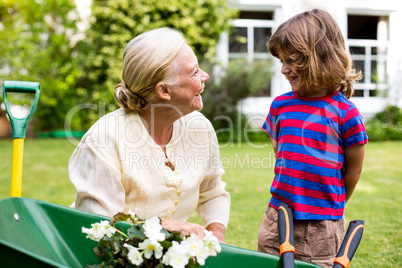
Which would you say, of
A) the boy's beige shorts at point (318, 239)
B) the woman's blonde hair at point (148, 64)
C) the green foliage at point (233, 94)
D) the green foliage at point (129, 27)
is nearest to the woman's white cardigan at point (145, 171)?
the woman's blonde hair at point (148, 64)

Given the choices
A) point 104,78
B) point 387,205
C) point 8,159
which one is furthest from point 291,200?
point 104,78

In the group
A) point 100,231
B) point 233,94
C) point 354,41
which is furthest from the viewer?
point 354,41

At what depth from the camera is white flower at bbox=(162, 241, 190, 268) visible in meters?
1.05

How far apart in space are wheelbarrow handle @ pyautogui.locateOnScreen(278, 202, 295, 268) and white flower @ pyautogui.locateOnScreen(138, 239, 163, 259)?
0.36m

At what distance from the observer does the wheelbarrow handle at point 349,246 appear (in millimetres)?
1227

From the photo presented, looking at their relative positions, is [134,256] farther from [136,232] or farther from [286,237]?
[286,237]

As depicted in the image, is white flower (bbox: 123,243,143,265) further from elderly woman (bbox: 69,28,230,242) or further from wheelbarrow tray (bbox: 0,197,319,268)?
elderly woman (bbox: 69,28,230,242)

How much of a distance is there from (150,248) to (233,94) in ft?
24.7

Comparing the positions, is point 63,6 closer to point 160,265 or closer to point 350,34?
point 350,34

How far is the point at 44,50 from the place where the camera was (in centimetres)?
955

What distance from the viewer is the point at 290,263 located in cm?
118

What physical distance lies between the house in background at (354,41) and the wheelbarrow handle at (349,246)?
7.46 m

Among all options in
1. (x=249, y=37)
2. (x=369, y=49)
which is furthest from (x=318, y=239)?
(x=369, y=49)

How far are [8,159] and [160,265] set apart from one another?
630 cm
